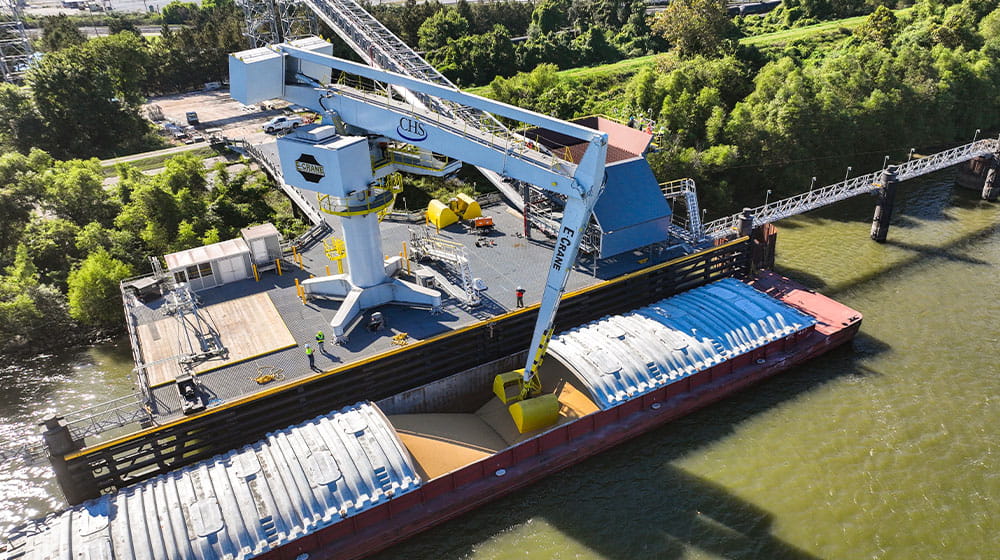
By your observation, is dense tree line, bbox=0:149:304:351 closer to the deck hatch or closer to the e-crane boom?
the e-crane boom

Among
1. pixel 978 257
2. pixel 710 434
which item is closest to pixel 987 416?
pixel 710 434

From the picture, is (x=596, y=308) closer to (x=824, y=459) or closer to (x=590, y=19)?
(x=824, y=459)

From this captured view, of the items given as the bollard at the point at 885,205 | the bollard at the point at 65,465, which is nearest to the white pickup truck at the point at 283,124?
the bollard at the point at 65,465

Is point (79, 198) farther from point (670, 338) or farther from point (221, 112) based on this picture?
point (670, 338)

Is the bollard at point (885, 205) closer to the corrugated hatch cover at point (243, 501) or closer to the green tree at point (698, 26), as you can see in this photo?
the green tree at point (698, 26)

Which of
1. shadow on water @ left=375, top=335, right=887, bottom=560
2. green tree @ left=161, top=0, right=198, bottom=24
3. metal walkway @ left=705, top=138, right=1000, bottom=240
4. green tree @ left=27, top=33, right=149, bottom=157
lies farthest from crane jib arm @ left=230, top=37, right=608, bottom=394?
green tree @ left=161, top=0, right=198, bottom=24

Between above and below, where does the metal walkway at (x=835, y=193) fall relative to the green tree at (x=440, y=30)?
below
